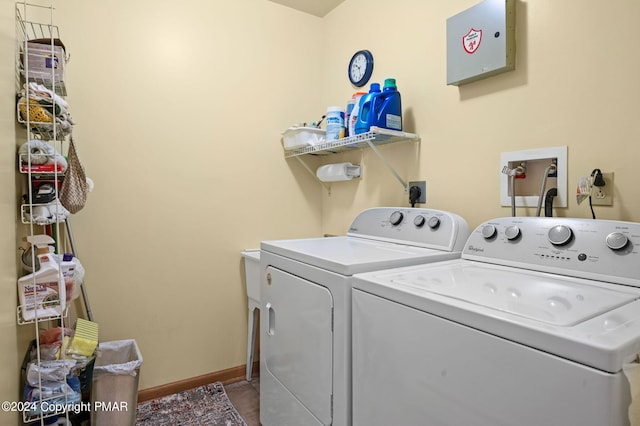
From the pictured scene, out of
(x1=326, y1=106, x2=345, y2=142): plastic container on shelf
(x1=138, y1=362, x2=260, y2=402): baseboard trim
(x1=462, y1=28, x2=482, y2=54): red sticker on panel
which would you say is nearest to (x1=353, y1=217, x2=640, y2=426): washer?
(x1=462, y1=28, x2=482, y2=54): red sticker on panel

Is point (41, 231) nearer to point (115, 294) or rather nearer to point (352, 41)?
point (115, 294)

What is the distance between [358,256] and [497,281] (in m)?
0.48

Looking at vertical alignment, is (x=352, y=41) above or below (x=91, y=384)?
above

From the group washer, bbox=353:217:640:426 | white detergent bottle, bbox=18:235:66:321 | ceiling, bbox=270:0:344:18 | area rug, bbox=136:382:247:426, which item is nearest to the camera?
washer, bbox=353:217:640:426

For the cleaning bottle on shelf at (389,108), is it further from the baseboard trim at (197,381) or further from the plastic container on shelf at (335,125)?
the baseboard trim at (197,381)

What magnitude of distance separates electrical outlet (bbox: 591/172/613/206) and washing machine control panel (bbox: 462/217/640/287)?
6.6 inches

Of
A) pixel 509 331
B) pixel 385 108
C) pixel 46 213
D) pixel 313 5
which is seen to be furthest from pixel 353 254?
pixel 313 5

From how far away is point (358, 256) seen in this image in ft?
4.39

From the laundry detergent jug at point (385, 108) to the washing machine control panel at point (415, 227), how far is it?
446 mm

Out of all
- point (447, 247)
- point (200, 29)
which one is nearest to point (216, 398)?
point (447, 247)

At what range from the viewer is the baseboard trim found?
6.88ft

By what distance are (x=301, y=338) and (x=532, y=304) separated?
855 mm

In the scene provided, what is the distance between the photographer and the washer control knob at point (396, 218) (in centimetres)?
176

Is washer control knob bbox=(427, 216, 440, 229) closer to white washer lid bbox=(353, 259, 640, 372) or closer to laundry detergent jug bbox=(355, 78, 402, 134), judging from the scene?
white washer lid bbox=(353, 259, 640, 372)
